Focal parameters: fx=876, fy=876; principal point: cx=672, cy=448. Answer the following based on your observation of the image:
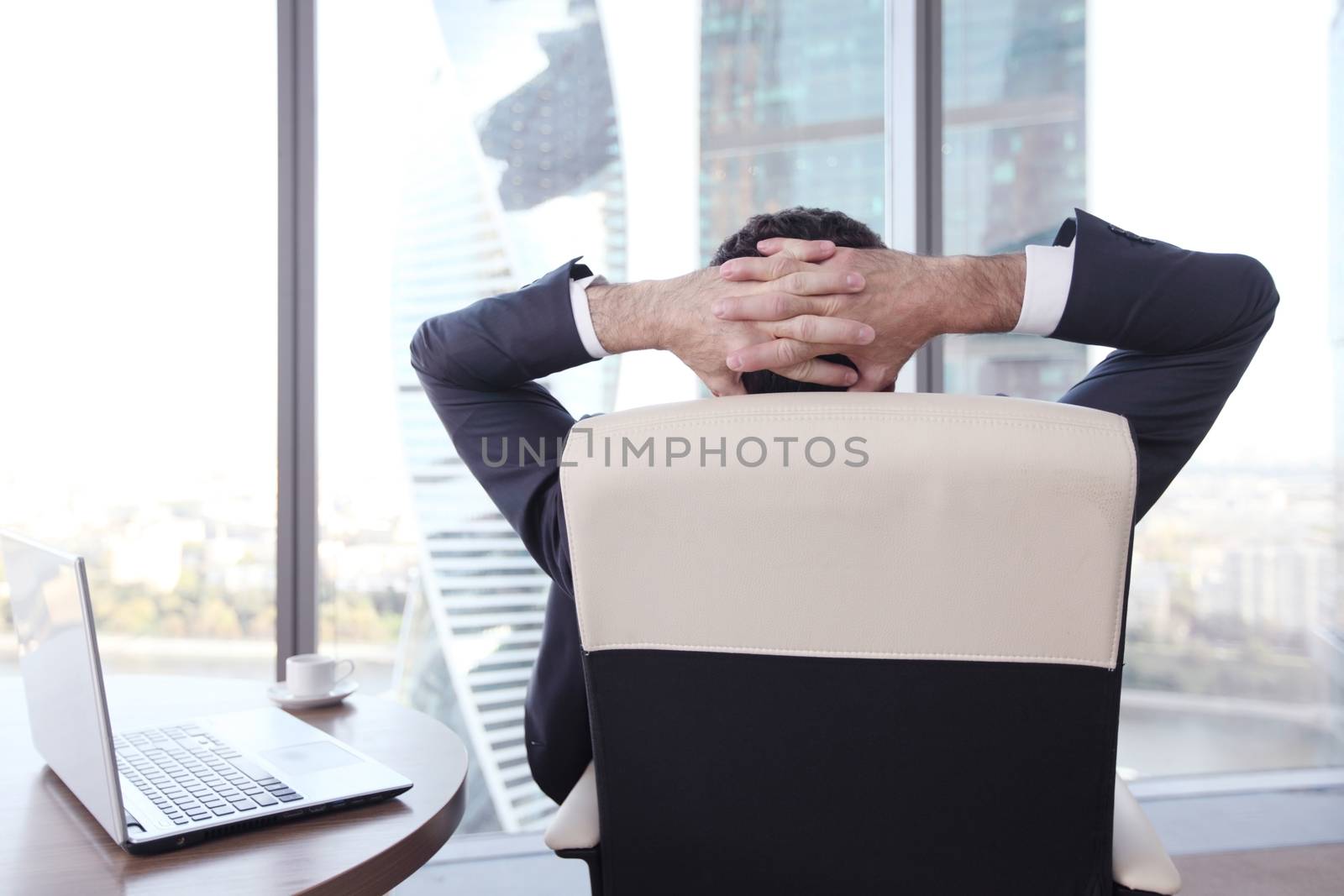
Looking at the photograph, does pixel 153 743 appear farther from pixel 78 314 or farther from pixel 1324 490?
pixel 1324 490

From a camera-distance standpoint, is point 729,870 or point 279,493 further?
point 279,493

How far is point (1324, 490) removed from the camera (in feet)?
8.41

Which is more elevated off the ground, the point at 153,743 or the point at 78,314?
the point at 78,314

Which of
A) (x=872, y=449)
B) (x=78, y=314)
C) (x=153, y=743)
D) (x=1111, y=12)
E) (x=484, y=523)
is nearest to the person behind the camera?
(x=872, y=449)

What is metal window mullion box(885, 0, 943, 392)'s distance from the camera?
2271mm

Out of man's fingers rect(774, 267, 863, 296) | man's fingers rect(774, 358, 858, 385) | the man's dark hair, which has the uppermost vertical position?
the man's dark hair

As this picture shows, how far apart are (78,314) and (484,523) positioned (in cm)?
104

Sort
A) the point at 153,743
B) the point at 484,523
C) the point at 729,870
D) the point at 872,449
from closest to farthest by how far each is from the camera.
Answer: the point at 872,449 < the point at 729,870 < the point at 153,743 < the point at 484,523

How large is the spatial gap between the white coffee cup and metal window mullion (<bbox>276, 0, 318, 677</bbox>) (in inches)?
34.3

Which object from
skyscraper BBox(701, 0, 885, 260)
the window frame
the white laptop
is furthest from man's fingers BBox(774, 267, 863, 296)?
skyscraper BBox(701, 0, 885, 260)

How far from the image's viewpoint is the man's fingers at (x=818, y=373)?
0.97m

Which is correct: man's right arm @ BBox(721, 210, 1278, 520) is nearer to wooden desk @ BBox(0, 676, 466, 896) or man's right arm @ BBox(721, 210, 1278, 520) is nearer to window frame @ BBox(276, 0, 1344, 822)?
wooden desk @ BBox(0, 676, 466, 896)

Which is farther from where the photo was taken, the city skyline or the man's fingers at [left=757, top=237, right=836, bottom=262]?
the city skyline

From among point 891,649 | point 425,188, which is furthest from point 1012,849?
point 425,188
